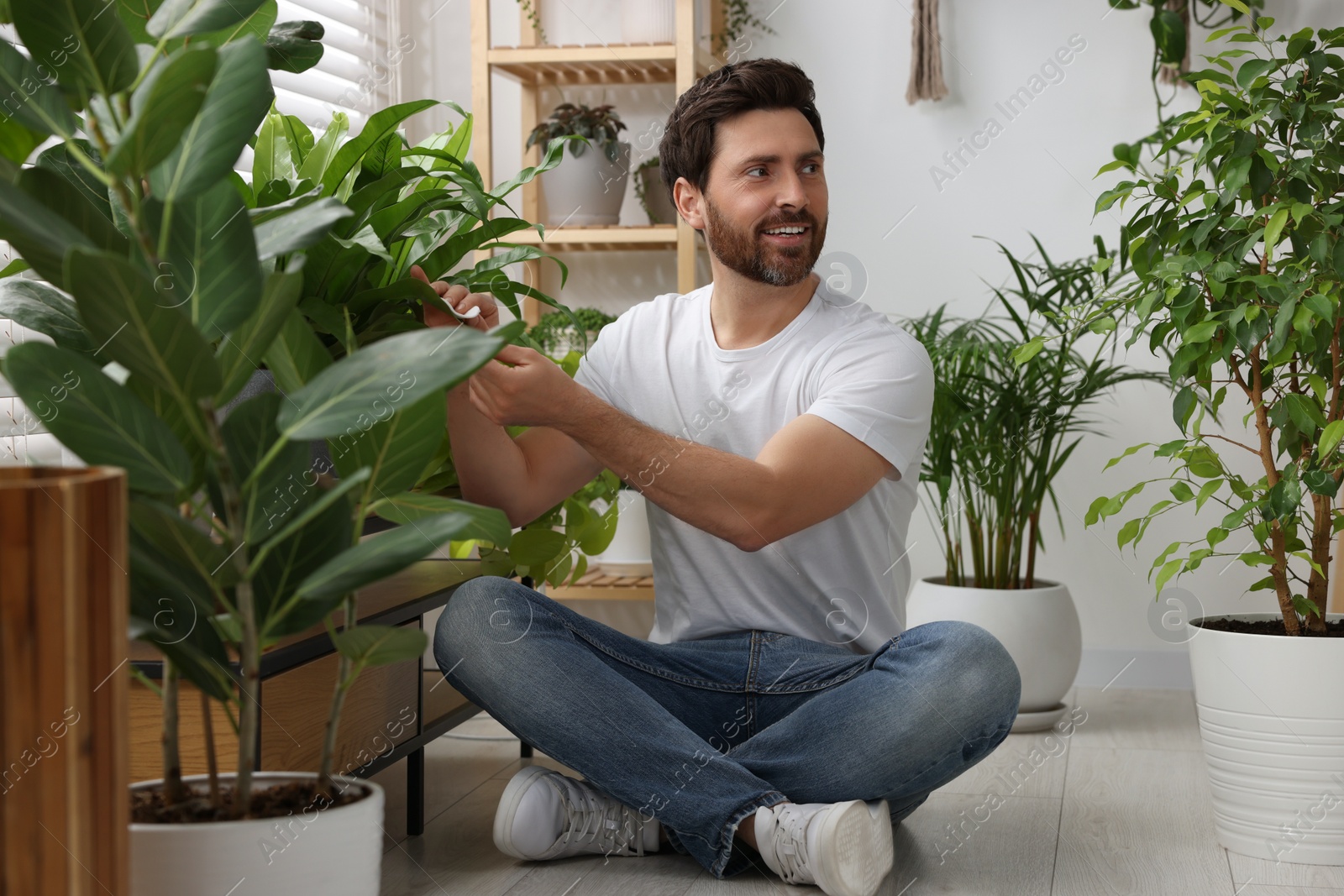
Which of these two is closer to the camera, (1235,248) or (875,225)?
(1235,248)

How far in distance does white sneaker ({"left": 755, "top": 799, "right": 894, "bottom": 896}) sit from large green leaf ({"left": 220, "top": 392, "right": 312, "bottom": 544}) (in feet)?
2.57

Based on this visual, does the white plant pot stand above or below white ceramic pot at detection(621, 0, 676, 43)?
below

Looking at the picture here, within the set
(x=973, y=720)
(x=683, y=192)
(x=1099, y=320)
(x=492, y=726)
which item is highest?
(x=683, y=192)

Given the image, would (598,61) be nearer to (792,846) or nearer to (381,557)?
(792,846)

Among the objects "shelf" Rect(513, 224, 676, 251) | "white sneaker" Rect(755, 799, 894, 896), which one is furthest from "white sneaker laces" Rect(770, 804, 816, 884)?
"shelf" Rect(513, 224, 676, 251)

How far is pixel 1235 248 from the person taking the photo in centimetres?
149

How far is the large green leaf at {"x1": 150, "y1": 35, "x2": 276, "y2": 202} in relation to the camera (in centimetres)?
75

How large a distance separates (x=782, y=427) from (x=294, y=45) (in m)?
0.77

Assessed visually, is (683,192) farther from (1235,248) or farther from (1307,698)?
(1307,698)

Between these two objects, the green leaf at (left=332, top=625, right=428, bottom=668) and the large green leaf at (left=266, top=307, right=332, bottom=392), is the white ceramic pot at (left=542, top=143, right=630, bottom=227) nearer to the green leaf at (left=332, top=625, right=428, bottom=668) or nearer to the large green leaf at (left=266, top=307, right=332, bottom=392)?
the large green leaf at (left=266, top=307, right=332, bottom=392)

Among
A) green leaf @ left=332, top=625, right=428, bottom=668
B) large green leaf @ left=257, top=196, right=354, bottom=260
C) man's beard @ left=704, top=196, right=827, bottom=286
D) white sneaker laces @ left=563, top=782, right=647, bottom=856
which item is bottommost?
white sneaker laces @ left=563, top=782, right=647, bottom=856

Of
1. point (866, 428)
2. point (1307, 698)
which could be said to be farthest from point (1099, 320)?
point (1307, 698)

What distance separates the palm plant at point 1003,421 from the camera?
2184 mm

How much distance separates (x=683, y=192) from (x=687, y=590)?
624 mm
